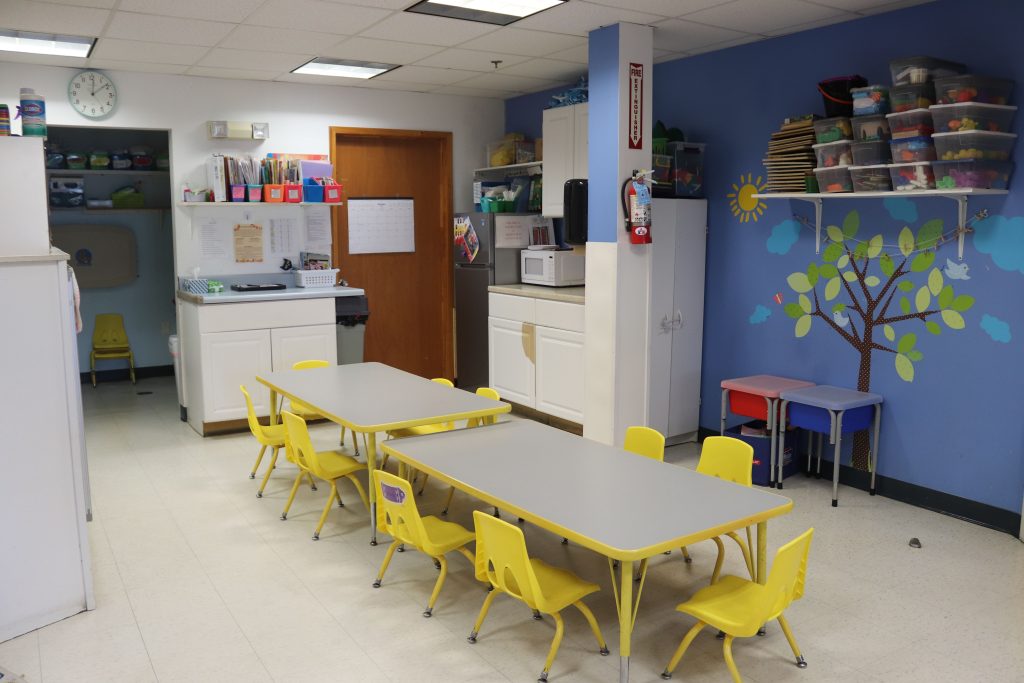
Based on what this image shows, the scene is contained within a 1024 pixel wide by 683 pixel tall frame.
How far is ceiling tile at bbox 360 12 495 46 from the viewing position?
16.4ft

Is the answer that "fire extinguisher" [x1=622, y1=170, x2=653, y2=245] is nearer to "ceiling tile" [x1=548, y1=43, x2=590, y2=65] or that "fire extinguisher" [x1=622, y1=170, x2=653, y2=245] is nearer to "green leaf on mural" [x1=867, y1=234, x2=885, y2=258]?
"ceiling tile" [x1=548, y1=43, x2=590, y2=65]

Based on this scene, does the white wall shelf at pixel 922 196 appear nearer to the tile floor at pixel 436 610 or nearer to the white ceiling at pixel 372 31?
the white ceiling at pixel 372 31

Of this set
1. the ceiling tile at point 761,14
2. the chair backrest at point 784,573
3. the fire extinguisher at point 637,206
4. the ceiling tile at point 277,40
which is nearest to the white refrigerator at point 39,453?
the ceiling tile at point 277,40

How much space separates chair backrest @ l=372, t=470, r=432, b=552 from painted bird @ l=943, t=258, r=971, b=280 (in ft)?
10.7

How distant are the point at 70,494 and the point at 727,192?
448 cm

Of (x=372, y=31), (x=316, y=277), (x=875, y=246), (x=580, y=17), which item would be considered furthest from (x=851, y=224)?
(x=316, y=277)

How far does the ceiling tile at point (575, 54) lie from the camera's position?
A: 5.82 metres

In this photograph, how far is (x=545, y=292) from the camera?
6512 millimetres

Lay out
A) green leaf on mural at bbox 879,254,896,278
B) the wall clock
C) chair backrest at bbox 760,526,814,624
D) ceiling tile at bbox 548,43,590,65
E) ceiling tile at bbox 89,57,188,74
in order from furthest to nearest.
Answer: the wall clock, ceiling tile at bbox 89,57,188,74, ceiling tile at bbox 548,43,590,65, green leaf on mural at bbox 879,254,896,278, chair backrest at bbox 760,526,814,624

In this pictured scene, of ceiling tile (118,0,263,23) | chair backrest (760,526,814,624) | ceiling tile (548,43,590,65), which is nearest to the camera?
chair backrest (760,526,814,624)

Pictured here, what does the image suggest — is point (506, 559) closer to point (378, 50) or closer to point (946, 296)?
point (946, 296)

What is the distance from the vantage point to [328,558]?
13.8ft

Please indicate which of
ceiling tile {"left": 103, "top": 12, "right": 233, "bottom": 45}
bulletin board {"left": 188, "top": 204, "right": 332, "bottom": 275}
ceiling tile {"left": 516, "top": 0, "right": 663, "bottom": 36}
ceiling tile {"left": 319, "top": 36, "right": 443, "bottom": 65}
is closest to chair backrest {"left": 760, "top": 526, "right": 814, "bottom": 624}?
ceiling tile {"left": 516, "top": 0, "right": 663, "bottom": 36}

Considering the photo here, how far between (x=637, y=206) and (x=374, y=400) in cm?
208
